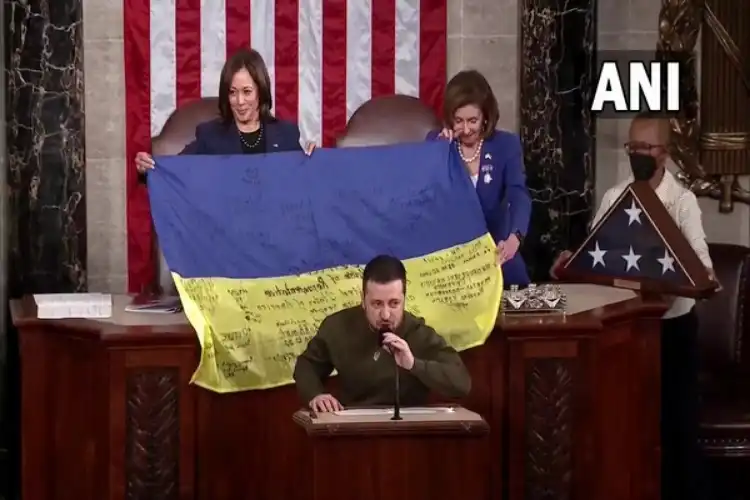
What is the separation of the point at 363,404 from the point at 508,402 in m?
0.86

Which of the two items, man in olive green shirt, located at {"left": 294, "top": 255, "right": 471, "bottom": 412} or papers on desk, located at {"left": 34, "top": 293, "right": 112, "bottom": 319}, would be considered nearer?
man in olive green shirt, located at {"left": 294, "top": 255, "right": 471, "bottom": 412}

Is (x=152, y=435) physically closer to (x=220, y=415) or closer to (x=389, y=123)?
(x=220, y=415)

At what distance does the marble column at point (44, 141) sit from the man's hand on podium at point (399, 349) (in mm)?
3055

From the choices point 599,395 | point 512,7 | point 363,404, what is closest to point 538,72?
point 512,7

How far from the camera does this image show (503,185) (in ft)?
20.1

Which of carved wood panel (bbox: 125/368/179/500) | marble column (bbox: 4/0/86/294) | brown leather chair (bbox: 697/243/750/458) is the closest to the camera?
carved wood panel (bbox: 125/368/179/500)

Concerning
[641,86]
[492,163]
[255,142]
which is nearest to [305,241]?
[255,142]

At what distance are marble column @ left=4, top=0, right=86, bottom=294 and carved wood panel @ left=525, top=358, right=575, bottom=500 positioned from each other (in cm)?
269

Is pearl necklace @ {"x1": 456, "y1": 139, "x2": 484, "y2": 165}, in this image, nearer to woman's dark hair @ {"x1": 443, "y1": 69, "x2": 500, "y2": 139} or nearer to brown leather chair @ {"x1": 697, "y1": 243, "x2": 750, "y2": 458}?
woman's dark hair @ {"x1": 443, "y1": 69, "x2": 500, "y2": 139}

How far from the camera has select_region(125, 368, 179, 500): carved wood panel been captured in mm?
5398

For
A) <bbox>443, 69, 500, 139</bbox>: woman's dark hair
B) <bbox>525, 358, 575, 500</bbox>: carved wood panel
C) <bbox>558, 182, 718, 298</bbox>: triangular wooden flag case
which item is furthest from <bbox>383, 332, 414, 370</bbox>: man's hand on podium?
<bbox>558, 182, 718, 298</bbox>: triangular wooden flag case

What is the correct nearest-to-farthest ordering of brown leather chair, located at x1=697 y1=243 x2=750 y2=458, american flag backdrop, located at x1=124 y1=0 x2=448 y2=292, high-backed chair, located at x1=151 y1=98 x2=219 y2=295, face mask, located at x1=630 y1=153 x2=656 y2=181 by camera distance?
face mask, located at x1=630 y1=153 x2=656 y2=181 → high-backed chair, located at x1=151 y1=98 x2=219 y2=295 → brown leather chair, located at x1=697 y1=243 x2=750 y2=458 → american flag backdrop, located at x1=124 y1=0 x2=448 y2=292

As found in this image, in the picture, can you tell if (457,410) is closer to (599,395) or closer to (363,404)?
(363,404)

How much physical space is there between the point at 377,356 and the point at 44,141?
293 cm
